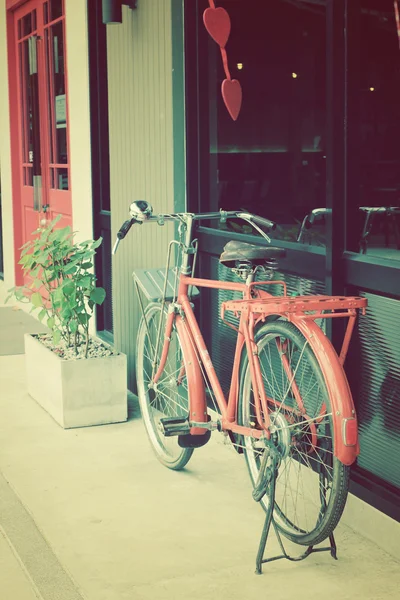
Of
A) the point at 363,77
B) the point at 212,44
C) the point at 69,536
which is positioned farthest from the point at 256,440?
the point at 212,44

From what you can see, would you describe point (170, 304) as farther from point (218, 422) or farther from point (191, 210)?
point (191, 210)

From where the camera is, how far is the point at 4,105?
991 centimetres

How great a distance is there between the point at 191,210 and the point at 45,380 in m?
1.31

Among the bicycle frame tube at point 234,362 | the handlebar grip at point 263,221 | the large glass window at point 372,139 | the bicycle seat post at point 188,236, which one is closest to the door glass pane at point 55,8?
the large glass window at point 372,139

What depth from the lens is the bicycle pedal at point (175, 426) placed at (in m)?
4.25

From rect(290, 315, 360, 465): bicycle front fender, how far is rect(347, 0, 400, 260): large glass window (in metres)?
0.66

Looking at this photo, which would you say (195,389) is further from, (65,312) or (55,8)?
(55,8)

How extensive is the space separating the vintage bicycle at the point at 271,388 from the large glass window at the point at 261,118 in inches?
28.6

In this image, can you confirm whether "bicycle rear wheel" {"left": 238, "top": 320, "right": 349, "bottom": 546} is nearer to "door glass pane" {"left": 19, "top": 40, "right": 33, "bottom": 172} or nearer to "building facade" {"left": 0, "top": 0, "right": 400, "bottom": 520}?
"building facade" {"left": 0, "top": 0, "right": 400, "bottom": 520}

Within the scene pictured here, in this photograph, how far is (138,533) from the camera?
3861 millimetres

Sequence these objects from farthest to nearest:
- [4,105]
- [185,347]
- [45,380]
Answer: [4,105]
[45,380]
[185,347]

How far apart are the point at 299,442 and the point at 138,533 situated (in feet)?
2.58

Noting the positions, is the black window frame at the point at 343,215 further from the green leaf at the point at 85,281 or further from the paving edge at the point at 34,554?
the green leaf at the point at 85,281

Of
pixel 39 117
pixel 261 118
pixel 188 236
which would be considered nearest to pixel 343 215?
pixel 188 236
